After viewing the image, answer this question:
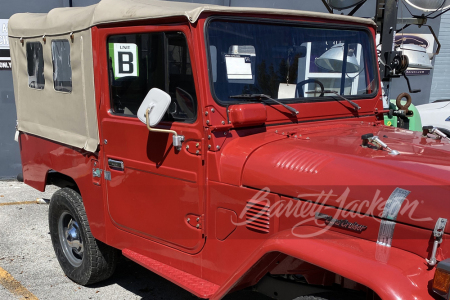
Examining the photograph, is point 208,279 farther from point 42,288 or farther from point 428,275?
point 42,288

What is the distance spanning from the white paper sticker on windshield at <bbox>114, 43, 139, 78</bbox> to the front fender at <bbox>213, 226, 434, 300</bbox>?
1498 millimetres

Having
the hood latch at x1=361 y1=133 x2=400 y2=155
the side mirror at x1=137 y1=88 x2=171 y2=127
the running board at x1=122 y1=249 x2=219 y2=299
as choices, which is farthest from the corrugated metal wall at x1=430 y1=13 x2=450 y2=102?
the side mirror at x1=137 y1=88 x2=171 y2=127

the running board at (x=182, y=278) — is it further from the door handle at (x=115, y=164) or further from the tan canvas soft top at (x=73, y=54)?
the tan canvas soft top at (x=73, y=54)

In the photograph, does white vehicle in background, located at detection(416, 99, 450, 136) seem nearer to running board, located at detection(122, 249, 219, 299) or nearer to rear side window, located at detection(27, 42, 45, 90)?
running board, located at detection(122, 249, 219, 299)

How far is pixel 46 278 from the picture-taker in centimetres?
386

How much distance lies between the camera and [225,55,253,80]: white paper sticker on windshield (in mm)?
2578

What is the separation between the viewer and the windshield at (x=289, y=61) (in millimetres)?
2553

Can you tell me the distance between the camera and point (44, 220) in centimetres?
535

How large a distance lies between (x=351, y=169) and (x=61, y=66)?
2531mm

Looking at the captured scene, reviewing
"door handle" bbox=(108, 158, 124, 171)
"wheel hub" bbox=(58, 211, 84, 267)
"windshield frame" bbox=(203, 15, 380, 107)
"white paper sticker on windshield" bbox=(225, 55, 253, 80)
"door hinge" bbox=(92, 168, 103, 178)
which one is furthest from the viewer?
"wheel hub" bbox=(58, 211, 84, 267)

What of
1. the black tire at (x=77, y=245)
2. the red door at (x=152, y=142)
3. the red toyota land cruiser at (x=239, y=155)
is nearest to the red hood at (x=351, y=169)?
the red toyota land cruiser at (x=239, y=155)

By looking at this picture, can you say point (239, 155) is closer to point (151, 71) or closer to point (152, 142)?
point (152, 142)

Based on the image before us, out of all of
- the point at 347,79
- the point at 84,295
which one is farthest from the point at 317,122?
the point at 84,295

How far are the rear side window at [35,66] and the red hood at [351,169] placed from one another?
2.22 m
